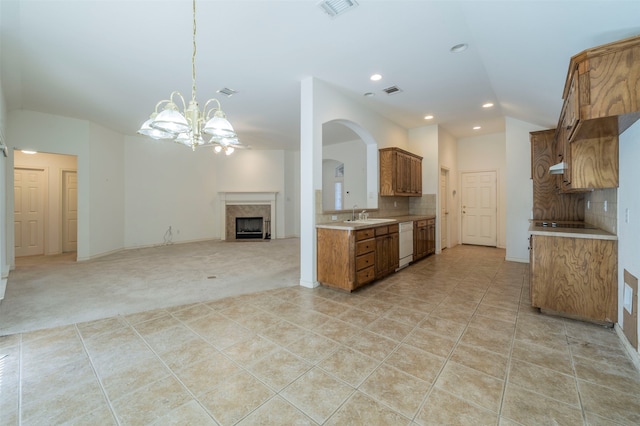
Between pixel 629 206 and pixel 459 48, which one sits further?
pixel 459 48

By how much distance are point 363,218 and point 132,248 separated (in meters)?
6.06

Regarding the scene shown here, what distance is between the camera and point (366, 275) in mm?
3666

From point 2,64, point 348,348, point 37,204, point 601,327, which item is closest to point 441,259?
point 601,327

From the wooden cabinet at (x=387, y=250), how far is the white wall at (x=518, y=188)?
2.73 metres

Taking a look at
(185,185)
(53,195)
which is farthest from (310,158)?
(53,195)

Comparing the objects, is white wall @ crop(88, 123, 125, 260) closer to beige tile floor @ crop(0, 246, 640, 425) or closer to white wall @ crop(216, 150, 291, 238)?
white wall @ crop(216, 150, 291, 238)

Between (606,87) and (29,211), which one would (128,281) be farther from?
(606,87)

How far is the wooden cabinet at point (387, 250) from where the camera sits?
395cm

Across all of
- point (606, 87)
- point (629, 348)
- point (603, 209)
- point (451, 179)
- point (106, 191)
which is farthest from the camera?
point (451, 179)

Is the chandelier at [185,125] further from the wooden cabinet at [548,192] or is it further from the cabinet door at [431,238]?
the wooden cabinet at [548,192]

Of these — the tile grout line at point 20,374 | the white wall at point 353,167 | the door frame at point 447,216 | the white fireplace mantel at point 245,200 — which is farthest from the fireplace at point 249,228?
the tile grout line at point 20,374

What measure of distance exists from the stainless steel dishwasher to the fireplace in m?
5.30

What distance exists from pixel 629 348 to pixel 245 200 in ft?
27.3

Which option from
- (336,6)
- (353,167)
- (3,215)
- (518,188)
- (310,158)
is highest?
(336,6)
